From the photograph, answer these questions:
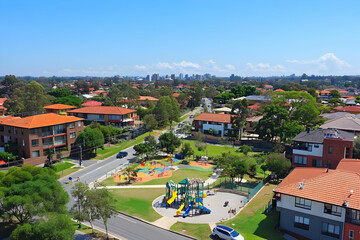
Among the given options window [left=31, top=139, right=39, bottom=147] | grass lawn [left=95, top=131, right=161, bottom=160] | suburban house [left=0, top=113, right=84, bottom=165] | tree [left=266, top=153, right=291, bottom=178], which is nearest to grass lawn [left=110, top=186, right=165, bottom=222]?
tree [left=266, top=153, right=291, bottom=178]

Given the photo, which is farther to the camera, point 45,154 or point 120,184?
point 45,154

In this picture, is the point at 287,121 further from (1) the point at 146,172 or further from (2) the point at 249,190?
(1) the point at 146,172

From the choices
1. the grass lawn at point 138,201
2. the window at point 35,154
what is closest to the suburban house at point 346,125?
the grass lawn at point 138,201

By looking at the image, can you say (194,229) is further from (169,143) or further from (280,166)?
(169,143)

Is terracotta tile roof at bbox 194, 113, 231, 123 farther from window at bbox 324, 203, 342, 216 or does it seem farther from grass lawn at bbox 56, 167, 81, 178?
window at bbox 324, 203, 342, 216

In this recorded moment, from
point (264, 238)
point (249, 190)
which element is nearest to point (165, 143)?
point (249, 190)
